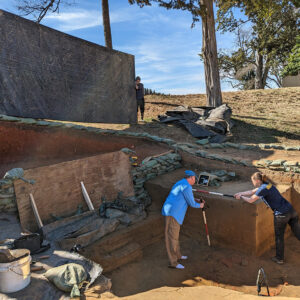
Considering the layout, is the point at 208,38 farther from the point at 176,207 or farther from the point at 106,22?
the point at 176,207

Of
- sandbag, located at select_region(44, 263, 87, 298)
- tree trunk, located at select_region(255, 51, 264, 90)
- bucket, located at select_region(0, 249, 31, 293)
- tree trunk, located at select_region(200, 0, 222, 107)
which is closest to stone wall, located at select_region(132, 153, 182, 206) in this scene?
sandbag, located at select_region(44, 263, 87, 298)

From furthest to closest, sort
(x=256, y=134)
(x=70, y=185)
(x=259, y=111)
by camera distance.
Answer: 1. (x=259, y=111)
2. (x=256, y=134)
3. (x=70, y=185)

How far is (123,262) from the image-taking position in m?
5.27

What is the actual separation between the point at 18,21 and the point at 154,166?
17.3 feet

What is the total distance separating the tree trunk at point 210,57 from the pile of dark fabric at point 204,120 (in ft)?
3.01

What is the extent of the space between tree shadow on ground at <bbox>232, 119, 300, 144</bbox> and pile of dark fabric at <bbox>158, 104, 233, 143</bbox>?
434 mm

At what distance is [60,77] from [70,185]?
178 inches

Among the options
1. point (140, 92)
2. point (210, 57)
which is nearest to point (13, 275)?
point (140, 92)

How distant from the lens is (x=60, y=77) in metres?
9.20

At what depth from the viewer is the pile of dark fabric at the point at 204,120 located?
10.5 meters

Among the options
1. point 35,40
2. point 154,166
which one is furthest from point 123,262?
point 35,40

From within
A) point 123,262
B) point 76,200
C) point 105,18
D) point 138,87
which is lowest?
point 123,262

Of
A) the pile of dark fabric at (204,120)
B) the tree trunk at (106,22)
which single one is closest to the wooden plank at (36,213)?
the pile of dark fabric at (204,120)

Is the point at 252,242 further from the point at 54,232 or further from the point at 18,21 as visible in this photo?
the point at 18,21
